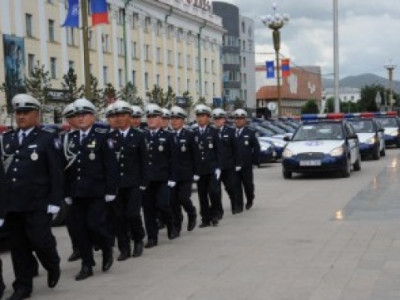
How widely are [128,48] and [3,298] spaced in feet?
174

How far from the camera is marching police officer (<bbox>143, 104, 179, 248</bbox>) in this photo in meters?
9.66

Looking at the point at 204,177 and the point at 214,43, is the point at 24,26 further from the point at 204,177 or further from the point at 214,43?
the point at 214,43

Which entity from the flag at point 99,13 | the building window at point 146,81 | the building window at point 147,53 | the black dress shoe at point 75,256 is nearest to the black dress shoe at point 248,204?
the black dress shoe at point 75,256

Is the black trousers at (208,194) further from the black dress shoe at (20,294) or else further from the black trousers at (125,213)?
the black dress shoe at (20,294)

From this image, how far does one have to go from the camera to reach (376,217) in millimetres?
11586

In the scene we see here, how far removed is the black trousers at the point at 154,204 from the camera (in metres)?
9.65

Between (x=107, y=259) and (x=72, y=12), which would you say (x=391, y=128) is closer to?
(x=72, y=12)

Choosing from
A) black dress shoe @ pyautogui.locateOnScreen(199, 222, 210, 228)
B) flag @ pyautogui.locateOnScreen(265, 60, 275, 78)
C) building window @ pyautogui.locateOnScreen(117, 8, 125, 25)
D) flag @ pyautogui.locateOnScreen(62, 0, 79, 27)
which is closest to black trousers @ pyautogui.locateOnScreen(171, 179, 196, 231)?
black dress shoe @ pyautogui.locateOnScreen(199, 222, 210, 228)

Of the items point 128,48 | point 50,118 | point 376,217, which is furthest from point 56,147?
point 128,48

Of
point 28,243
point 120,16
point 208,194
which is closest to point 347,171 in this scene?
point 208,194

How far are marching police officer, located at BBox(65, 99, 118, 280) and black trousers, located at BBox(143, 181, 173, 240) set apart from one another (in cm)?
171

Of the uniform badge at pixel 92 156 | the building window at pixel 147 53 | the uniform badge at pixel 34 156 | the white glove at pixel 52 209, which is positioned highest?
the building window at pixel 147 53

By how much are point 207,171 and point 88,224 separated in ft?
13.1

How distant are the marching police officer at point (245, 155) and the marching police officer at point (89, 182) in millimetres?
5419
